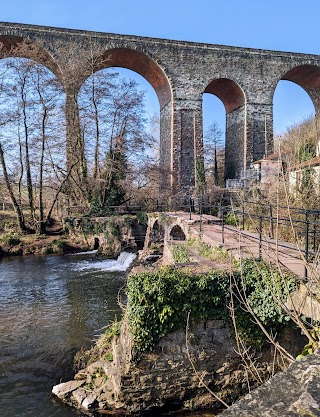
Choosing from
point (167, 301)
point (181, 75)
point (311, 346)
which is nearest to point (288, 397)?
point (311, 346)

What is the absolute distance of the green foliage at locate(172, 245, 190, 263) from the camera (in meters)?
7.70

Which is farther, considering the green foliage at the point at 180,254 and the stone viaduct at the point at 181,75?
the stone viaduct at the point at 181,75

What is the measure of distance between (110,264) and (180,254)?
19.8ft

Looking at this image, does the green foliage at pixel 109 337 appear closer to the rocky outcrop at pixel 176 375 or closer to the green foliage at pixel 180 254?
the rocky outcrop at pixel 176 375

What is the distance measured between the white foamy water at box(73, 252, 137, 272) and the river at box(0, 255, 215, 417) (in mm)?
36

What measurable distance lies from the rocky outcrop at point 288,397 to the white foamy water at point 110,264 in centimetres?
1123

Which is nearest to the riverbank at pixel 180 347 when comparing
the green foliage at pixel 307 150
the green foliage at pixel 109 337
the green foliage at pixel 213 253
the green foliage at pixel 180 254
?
the green foliage at pixel 109 337

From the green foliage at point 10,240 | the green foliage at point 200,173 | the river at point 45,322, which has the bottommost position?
the river at point 45,322

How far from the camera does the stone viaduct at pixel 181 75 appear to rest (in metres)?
19.6

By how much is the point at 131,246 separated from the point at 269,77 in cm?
1477

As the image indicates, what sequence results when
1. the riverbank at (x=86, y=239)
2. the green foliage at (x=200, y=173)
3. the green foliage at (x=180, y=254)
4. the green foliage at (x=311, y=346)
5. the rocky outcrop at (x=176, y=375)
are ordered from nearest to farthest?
the green foliage at (x=311, y=346)
the rocky outcrop at (x=176, y=375)
the green foliage at (x=180, y=254)
the riverbank at (x=86, y=239)
the green foliage at (x=200, y=173)

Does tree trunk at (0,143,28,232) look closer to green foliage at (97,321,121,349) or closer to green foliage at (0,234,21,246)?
green foliage at (0,234,21,246)

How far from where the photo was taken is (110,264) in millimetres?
13508

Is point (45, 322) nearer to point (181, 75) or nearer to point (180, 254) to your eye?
point (180, 254)
